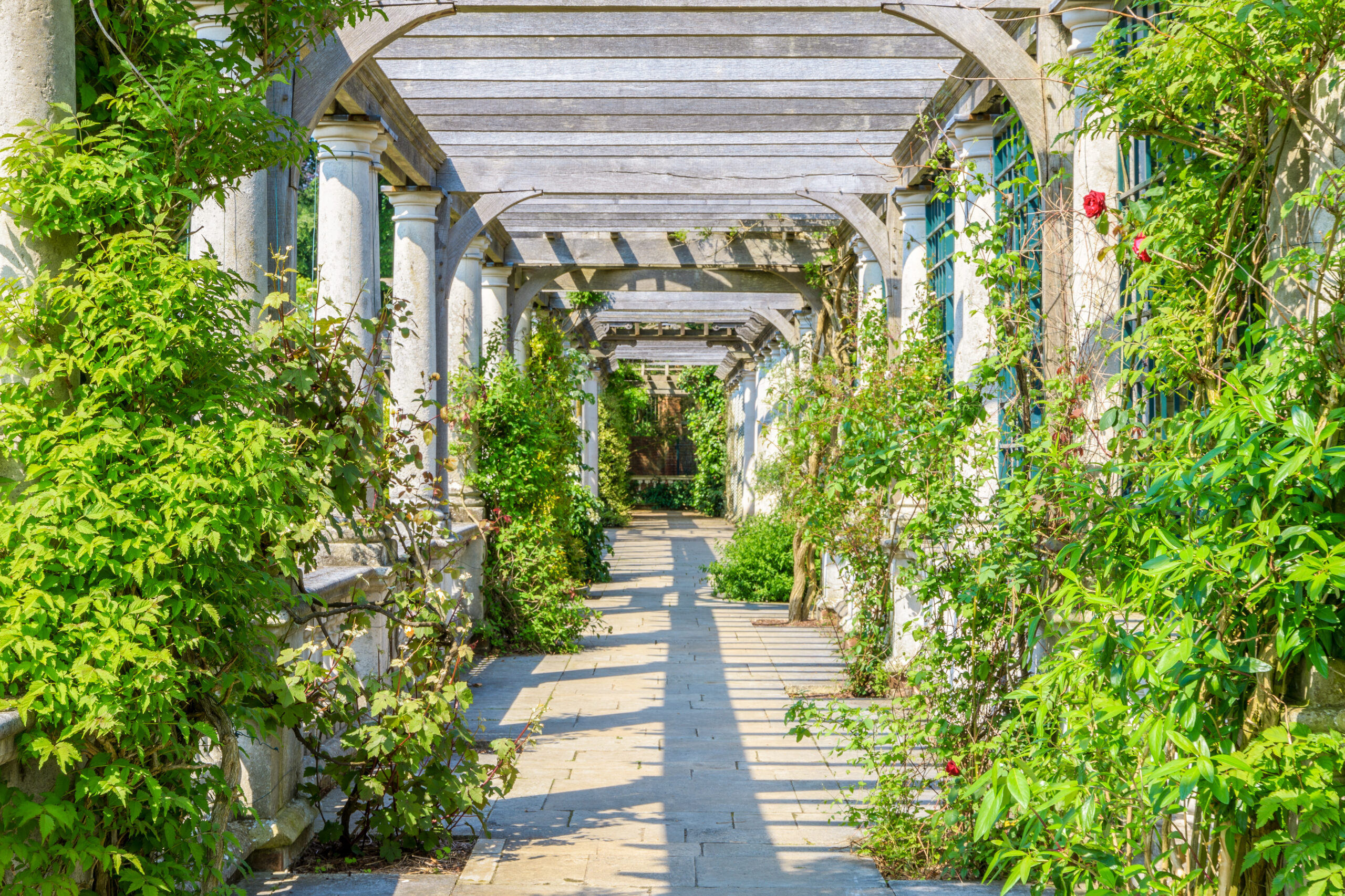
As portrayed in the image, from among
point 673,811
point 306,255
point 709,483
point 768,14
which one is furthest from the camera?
point 709,483

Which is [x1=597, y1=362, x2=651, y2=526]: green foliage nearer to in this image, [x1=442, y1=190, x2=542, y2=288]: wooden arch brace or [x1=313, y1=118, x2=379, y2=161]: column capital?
[x1=442, y1=190, x2=542, y2=288]: wooden arch brace

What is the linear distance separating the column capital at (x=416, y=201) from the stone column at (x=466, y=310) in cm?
157

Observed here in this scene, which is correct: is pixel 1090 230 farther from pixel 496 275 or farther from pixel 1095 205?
pixel 496 275

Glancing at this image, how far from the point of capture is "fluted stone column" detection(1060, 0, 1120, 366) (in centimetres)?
393

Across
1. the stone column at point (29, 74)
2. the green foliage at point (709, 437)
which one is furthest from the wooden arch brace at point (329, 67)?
the green foliage at point (709, 437)

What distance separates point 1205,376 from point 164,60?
2502 millimetres

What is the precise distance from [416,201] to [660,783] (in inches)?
180

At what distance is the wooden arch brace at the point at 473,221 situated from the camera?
8227 mm

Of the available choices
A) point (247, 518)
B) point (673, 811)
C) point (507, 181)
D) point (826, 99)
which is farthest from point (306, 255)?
point (247, 518)

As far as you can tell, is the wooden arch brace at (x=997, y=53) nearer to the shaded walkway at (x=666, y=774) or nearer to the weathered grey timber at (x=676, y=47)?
the weathered grey timber at (x=676, y=47)

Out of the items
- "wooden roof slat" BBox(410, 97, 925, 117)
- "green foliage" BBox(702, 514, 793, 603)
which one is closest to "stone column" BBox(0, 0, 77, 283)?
"wooden roof slat" BBox(410, 97, 925, 117)

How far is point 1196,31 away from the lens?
2.32 m

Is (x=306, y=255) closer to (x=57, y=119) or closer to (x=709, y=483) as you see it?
(x=709, y=483)

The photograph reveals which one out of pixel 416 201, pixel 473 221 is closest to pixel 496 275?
pixel 473 221
